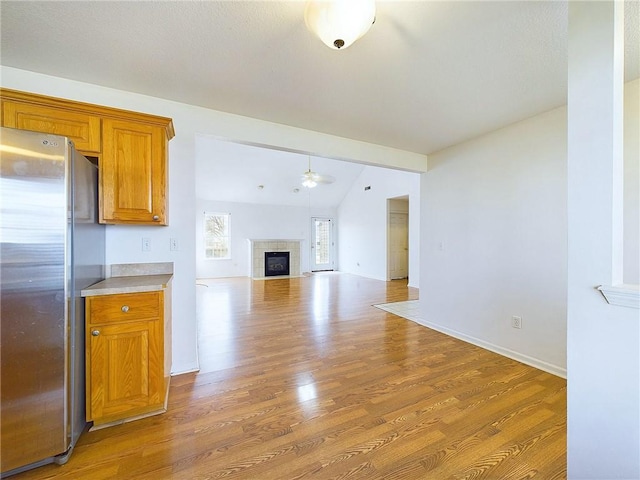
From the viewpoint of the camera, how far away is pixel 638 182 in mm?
1854

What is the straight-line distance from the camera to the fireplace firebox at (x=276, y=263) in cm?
848

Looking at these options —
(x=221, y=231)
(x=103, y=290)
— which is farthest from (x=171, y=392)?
(x=221, y=231)

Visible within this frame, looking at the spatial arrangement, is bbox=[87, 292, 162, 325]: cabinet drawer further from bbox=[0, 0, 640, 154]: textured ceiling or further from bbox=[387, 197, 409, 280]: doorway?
bbox=[387, 197, 409, 280]: doorway

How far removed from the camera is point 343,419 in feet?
5.73

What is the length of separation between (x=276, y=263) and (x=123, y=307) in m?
7.03

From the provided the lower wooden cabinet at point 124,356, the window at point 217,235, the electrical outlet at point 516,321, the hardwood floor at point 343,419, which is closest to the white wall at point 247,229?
the window at point 217,235

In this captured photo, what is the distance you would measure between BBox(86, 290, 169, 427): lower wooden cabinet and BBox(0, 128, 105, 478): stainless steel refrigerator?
126mm

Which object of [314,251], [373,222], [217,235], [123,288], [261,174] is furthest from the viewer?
[314,251]

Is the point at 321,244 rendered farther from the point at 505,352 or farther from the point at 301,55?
the point at 301,55

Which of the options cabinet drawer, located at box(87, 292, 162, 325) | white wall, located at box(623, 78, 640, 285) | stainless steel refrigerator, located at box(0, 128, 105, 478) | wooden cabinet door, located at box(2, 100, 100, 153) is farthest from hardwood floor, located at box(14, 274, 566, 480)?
wooden cabinet door, located at box(2, 100, 100, 153)

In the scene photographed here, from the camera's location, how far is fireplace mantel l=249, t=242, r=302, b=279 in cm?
826

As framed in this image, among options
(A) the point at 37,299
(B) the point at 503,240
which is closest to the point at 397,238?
(B) the point at 503,240

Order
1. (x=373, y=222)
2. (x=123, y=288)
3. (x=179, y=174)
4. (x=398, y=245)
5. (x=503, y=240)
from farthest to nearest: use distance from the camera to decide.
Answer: (x=373, y=222), (x=398, y=245), (x=503, y=240), (x=179, y=174), (x=123, y=288)

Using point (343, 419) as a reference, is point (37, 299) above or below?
above
